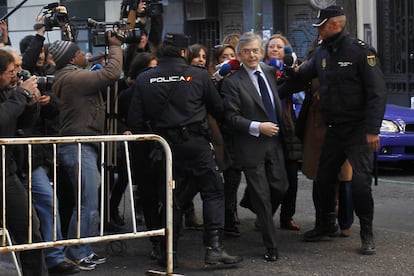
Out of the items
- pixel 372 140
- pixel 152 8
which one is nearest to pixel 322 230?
pixel 372 140

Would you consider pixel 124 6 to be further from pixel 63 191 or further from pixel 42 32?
pixel 63 191

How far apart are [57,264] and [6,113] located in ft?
4.60

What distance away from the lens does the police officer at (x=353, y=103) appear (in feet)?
23.5

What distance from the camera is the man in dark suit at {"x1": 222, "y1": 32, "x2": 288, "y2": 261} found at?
719 centimetres

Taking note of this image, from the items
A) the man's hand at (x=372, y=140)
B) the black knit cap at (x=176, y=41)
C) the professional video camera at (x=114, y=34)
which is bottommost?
the man's hand at (x=372, y=140)

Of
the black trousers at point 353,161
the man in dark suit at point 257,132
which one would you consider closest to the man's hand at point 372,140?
the black trousers at point 353,161

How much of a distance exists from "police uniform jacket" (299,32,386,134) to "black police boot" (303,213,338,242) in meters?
0.99

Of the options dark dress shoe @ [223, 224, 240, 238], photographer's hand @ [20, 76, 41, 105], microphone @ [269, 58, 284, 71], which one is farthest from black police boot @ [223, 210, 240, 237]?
photographer's hand @ [20, 76, 41, 105]

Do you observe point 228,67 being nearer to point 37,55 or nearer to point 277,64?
point 277,64

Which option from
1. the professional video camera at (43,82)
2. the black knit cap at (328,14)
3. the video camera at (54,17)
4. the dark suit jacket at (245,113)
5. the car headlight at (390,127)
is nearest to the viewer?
the professional video camera at (43,82)

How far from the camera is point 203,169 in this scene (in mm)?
6965

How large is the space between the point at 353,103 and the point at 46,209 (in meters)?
2.69

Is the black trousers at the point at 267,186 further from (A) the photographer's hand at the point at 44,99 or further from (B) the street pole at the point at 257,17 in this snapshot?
(B) the street pole at the point at 257,17

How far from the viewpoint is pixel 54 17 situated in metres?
7.93
